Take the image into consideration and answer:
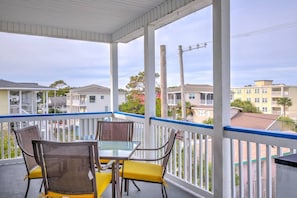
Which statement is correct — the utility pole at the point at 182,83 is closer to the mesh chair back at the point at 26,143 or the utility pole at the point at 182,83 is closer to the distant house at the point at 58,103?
the mesh chair back at the point at 26,143

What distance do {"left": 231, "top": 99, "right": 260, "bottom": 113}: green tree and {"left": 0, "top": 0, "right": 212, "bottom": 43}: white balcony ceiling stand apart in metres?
1.38

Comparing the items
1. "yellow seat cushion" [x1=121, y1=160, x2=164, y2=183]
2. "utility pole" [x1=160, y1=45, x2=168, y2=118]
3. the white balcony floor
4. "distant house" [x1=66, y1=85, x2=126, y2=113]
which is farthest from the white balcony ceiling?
the white balcony floor

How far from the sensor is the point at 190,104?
3756 mm

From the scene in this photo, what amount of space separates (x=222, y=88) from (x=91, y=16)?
2853mm

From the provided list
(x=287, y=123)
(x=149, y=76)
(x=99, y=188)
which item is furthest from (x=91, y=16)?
(x=287, y=123)

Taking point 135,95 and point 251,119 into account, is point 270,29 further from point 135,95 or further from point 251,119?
point 135,95

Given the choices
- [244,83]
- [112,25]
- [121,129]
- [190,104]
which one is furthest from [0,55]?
[244,83]

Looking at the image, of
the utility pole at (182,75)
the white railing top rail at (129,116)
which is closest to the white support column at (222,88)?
the utility pole at (182,75)

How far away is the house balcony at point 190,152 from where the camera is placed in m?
2.43

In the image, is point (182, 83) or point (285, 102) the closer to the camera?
point (285, 102)

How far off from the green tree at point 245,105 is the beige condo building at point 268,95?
0.03 m

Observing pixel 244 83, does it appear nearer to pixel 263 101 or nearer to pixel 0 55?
pixel 263 101

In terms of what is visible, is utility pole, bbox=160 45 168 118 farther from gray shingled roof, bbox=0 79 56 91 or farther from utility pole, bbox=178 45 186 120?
gray shingled roof, bbox=0 79 56 91

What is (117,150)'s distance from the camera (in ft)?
9.12
